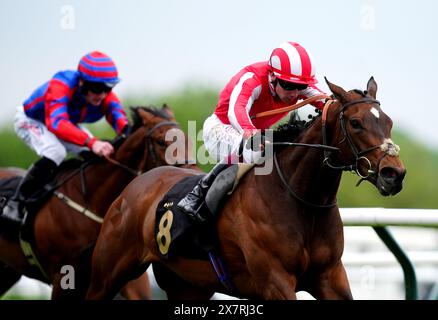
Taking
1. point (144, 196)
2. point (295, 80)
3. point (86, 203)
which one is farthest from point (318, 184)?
point (86, 203)

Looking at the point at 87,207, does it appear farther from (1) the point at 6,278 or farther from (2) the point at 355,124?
(2) the point at 355,124

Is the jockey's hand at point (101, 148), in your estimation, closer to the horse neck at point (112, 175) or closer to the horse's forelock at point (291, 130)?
the horse neck at point (112, 175)

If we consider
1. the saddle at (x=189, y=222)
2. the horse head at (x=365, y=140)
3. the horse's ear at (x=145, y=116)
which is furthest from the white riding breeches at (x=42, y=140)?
the horse head at (x=365, y=140)

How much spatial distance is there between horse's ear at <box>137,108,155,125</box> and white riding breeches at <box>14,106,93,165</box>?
45cm

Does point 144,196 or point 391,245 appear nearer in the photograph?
point 391,245

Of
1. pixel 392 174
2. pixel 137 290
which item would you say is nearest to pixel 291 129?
pixel 392 174

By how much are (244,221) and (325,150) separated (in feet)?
2.27

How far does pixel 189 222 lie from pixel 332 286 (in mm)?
1044

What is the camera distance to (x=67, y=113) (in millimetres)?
7465

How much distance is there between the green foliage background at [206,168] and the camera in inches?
1688

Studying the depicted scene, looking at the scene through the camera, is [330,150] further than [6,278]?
No

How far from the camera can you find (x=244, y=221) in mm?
5406

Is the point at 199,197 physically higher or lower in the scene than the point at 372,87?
lower
